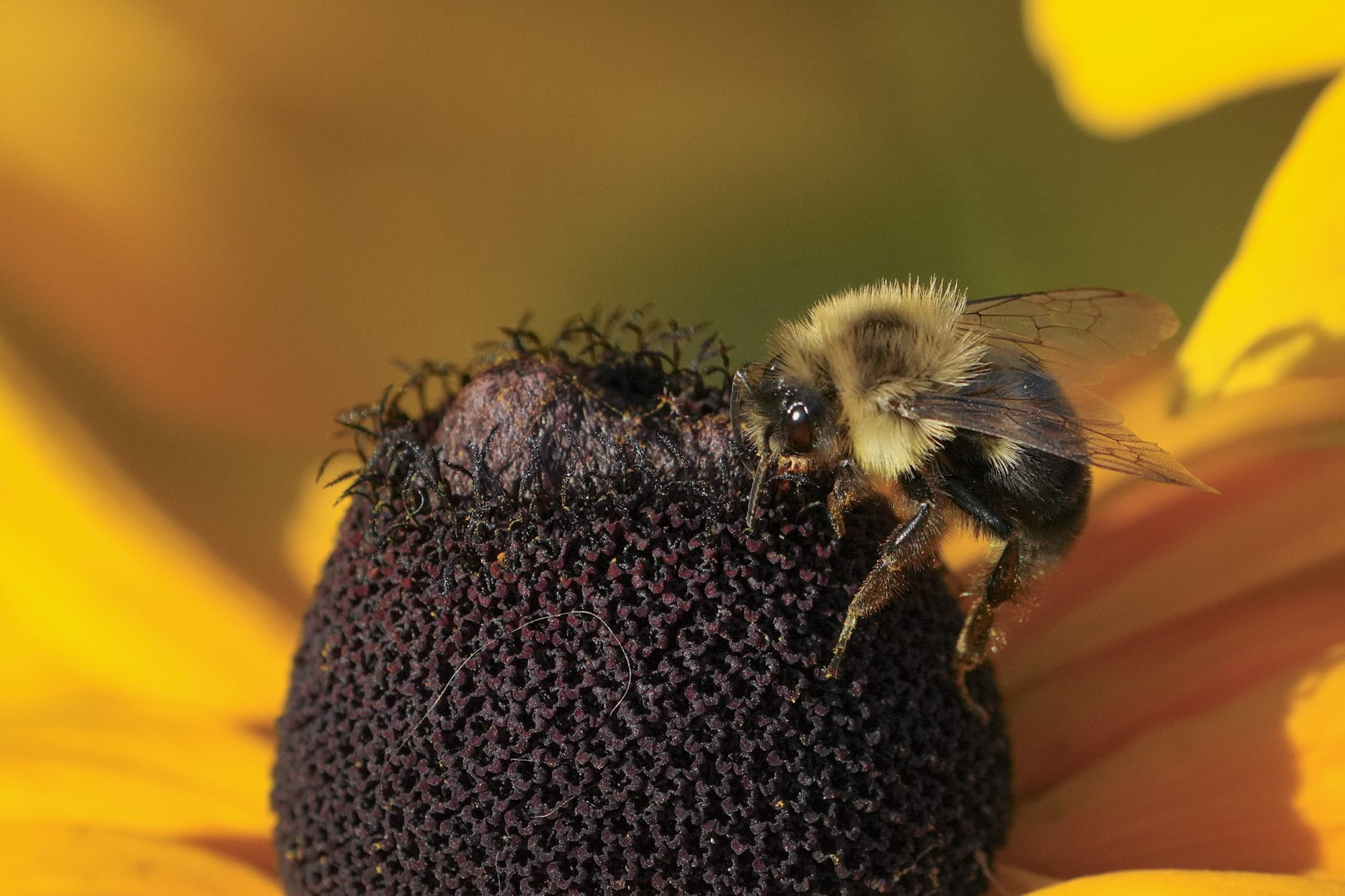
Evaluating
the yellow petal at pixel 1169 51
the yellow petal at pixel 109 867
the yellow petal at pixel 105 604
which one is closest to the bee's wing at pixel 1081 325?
the yellow petal at pixel 1169 51

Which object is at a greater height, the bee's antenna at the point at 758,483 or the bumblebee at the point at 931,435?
the bumblebee at the point at 931,435

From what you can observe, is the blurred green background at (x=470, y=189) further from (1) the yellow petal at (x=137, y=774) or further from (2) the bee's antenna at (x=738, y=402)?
(2) the bee's antenna at (x=738, y=402)

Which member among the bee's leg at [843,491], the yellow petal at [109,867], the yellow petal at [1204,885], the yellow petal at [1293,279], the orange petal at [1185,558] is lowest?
the yellow petal at [1204,885]

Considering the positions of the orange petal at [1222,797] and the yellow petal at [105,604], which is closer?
the orange petal at [1222,797]

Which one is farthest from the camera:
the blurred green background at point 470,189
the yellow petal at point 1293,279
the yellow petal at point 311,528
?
the blurred green background at point 470,189

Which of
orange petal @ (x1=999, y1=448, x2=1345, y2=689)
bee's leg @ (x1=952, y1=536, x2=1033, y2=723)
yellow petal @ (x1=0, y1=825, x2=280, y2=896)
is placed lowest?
yellow petal @ (x1=0, y1=825, x2=280, y2=896)

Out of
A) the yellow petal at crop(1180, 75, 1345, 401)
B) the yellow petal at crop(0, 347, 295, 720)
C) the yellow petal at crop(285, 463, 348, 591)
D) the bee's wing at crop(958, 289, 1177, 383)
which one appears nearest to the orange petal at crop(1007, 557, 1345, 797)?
the yellow petal at crop(1180, 75, 1345, 401)

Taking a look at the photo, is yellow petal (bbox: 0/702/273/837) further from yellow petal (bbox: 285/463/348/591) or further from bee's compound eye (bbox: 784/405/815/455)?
bee's compound eye (bbox: 784/405/815/455)
